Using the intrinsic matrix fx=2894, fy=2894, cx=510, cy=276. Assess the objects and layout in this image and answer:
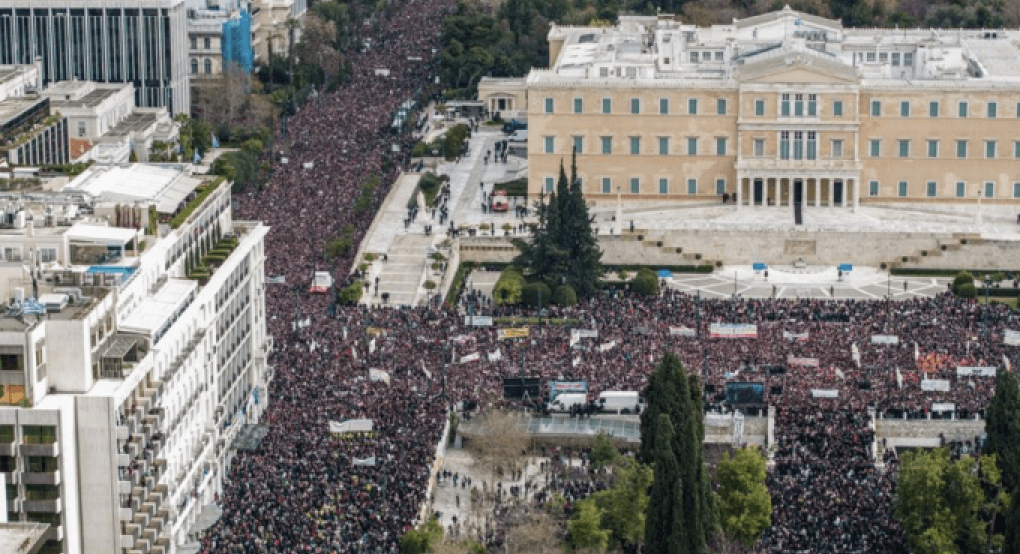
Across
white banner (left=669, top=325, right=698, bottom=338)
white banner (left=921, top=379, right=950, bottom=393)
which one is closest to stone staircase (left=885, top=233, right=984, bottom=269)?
white banner (left=669, top=325, right=698, bottom=338)

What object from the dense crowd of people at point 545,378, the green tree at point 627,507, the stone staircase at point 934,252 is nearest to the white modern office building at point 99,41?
the dense crowd of people at point 545,378

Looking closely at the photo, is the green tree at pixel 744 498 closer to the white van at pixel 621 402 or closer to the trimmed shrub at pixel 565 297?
the white van at pixel 621 402

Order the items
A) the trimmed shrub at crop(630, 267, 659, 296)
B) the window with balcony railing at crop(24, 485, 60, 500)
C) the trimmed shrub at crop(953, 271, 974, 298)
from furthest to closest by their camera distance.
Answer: the trimmed shrub at crop(953, 271, 974, 298) < the trimmed shrub at crop(630, 267, 659, 296) < the window with balcony railing at crop(24, 485, 60, 500)

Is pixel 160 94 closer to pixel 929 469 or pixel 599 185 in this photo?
pixel 599 185

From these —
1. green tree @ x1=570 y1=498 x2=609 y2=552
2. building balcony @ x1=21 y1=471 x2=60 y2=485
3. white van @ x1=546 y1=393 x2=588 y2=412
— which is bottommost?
green tree @ x1=570 y1=498 x2=609 y2=552

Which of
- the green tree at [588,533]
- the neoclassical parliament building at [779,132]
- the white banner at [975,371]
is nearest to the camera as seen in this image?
the green tree at [588,533]

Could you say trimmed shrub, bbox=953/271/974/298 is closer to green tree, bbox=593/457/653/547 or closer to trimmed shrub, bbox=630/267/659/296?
trimmed shrub, bbox=630/267/659/296

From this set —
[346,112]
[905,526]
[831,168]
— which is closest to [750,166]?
[831,168]
